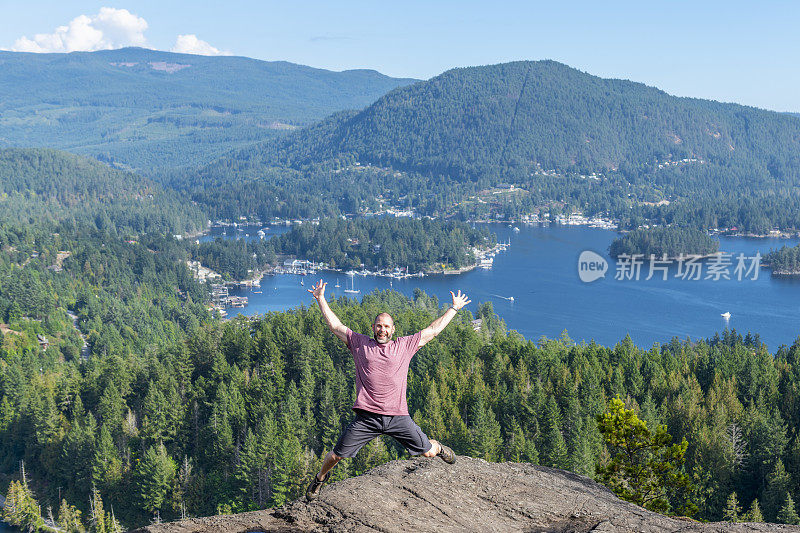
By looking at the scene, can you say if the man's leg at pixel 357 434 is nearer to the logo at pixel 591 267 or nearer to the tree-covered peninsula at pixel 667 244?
the logo at pixel 591 267

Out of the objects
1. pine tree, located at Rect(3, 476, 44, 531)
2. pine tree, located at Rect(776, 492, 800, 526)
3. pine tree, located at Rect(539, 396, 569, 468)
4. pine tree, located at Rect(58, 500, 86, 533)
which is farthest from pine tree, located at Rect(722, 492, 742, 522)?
pine tree, located at Rect(3, 476, 44, 531)

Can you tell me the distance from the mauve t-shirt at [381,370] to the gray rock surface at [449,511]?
192 centimetres

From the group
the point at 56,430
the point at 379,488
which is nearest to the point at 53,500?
the point at 56,430

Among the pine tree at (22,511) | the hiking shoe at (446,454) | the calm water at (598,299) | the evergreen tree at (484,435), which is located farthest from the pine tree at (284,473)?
the calm water at (598,299)

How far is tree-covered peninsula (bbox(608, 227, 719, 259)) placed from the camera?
15188cm

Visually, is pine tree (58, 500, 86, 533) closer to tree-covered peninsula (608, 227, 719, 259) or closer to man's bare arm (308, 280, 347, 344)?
man's bare arm (308, 280, 347, 344)

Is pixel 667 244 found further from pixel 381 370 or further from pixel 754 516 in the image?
pixel 381 370

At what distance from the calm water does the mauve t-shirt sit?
83669mm

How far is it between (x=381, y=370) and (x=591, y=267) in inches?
5232

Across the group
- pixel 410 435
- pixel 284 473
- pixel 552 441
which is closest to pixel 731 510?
pixel 552 441

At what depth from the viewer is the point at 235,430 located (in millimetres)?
45312

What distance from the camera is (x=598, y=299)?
115 m

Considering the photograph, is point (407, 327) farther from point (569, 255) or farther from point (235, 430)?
point (569, 255)

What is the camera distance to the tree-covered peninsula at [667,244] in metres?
152
